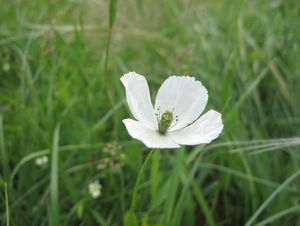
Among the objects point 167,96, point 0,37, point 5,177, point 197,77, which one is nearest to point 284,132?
point 197,77

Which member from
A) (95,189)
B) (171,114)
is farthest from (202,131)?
(95,189)

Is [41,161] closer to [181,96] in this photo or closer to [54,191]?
[54,191]

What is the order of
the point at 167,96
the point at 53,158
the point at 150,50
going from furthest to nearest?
the point at 150,50 < the point at 53,158 < the point at 167,96

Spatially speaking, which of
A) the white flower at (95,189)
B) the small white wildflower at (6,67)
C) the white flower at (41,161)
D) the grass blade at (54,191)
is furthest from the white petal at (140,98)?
the small white wildflower at (6,67)

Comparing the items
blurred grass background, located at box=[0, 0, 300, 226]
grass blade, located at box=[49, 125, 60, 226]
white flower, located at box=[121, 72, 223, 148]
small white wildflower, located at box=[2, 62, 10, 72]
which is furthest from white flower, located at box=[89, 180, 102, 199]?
small white wildflower, located at box=[2, 62, 10, 72]

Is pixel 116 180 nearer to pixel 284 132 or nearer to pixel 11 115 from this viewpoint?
pixel 11 115

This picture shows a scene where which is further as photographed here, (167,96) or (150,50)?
(150,50)
